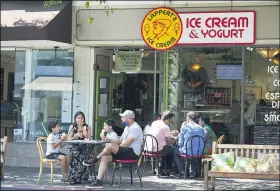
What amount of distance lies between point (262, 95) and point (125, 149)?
4.26 metres

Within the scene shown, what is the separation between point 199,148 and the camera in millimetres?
10914

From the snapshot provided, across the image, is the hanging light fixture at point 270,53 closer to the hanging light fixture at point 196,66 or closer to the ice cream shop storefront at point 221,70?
the ice cream shop storefront at point 221,70

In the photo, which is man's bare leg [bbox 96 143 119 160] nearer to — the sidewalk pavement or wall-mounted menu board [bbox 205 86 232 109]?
the sidewalk pavement

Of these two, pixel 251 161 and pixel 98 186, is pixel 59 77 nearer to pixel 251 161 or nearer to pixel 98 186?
pixel 98 186

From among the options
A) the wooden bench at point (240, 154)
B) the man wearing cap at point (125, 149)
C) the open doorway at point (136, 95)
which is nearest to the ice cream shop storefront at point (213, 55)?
the open doorway at point (136, 95)

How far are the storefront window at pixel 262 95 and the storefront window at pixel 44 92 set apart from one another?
4399 mm

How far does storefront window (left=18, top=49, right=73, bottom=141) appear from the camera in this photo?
13.3 metres

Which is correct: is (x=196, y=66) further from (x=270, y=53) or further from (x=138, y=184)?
(x=138, y=184)

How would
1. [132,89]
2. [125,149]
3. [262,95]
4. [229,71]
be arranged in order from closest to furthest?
[125,149], [262,95], [229,71], [132,89]

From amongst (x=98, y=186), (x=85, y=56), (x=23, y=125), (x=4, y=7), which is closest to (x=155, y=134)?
(x=98, y=186)

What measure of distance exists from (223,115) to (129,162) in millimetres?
3766

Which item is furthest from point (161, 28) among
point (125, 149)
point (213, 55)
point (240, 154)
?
point (240, 154)

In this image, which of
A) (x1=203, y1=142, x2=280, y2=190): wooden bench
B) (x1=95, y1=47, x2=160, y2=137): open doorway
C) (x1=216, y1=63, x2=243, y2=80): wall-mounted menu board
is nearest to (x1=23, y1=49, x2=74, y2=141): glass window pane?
(x1=95, y1=47, x2=160, y2=137): open doorway

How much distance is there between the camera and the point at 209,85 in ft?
42.8
